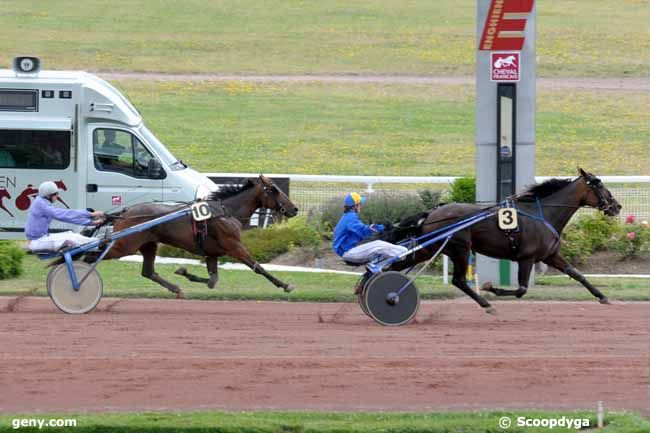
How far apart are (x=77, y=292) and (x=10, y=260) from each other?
3.55m

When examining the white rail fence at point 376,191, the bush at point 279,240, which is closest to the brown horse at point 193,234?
the bush at point 279,240

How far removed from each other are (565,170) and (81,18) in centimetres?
2420

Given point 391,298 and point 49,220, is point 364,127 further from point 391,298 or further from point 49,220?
point 391,298

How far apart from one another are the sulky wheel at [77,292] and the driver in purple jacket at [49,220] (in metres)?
0.30

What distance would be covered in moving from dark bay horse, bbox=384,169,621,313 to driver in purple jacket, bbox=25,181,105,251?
3272 millimetres

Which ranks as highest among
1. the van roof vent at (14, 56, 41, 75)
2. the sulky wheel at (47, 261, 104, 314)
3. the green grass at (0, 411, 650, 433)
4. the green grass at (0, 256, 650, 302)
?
the van roof vent at (14, 56, 41, 75)

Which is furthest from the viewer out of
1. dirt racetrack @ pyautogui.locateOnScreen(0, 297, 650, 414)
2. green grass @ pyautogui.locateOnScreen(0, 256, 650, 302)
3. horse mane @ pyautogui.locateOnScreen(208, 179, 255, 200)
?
green grass @ pyautogui.locateOnScreen(0, 256, 650, 302)

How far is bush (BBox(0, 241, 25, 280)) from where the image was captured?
53.9ft

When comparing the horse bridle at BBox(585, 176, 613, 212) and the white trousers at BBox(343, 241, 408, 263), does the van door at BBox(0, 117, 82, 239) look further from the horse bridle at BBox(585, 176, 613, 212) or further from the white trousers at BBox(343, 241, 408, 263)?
the horse bridle at BBox(585, 176, 613, 212)

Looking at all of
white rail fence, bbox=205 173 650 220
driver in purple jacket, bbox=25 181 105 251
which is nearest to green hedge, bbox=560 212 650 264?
white rail fence, bbox=205 173 650 220

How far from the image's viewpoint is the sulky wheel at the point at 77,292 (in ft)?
43.3

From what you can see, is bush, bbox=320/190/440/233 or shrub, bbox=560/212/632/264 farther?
bush, bbox=320/190/440/233

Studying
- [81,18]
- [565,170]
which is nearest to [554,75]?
[565,170]

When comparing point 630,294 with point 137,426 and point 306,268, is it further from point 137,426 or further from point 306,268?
point 137,426
